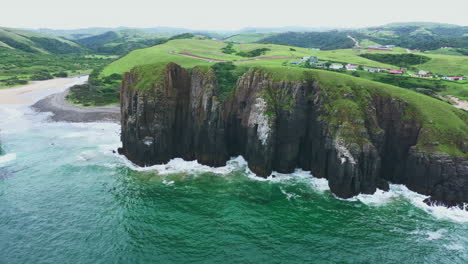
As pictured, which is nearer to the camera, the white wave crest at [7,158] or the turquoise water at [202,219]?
the turquoise water at [202,219]

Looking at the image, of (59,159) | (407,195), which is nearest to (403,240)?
(407,195)

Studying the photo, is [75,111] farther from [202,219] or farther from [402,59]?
[402,59]

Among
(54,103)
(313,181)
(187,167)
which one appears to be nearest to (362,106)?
(313,181)

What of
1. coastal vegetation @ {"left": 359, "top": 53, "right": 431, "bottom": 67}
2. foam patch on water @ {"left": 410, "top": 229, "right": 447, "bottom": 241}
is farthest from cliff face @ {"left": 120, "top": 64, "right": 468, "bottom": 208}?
coastal vegetation @ {"left": 359, "top": 53, "right": 431, "bottom": 67}

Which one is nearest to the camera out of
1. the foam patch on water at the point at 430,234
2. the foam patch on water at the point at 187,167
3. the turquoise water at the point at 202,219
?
the turquoise water at the point at 202,219

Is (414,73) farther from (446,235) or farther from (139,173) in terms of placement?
(139,173)

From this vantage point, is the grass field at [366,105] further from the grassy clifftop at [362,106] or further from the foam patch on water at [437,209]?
the foam patch on water at [437,209]

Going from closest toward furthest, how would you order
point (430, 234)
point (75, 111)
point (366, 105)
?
point (430, 234)
point (366, 105)
point (75, 111)

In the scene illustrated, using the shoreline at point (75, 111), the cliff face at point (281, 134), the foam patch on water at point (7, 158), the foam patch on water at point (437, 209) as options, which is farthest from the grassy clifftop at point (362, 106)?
the shoreline at point (75, 111)
